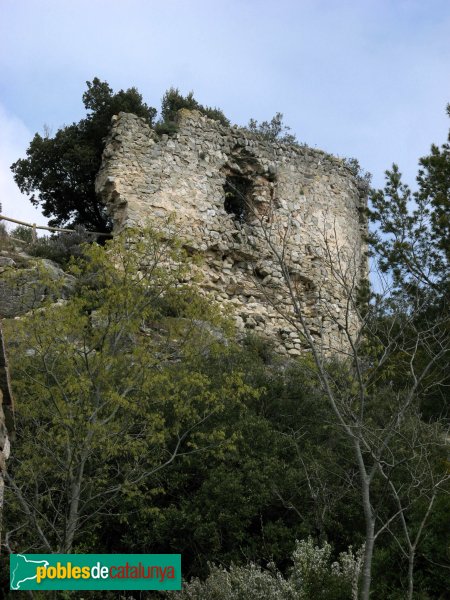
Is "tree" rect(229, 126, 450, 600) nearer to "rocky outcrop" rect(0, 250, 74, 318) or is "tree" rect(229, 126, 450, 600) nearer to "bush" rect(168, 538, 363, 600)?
"bush" rect(168, 538, 363, 600)

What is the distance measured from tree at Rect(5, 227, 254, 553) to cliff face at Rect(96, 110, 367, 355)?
5739 mm

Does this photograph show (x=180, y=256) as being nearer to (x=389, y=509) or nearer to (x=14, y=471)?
(x=14, y=471)

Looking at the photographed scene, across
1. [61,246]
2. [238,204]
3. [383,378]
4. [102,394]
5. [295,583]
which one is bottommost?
[295,583]

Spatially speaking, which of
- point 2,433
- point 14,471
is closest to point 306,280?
point 14,471

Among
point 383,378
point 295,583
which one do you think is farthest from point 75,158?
point 295,583

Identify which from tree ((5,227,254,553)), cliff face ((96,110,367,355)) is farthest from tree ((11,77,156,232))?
tree ((5,227,254,553))

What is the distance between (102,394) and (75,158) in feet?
32.7

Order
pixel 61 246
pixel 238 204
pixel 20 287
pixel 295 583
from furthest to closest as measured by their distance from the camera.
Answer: pixel 238 204 → pixel 61 246 → pixel 20 287 → pixel 295 583

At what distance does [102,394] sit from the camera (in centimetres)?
1029

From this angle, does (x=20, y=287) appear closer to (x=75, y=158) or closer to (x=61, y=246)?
(x=61, y=246)

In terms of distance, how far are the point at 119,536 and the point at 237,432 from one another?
2.11m

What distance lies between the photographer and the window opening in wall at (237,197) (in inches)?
772

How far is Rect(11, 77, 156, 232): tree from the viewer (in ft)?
63.4

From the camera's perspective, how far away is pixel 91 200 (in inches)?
784
